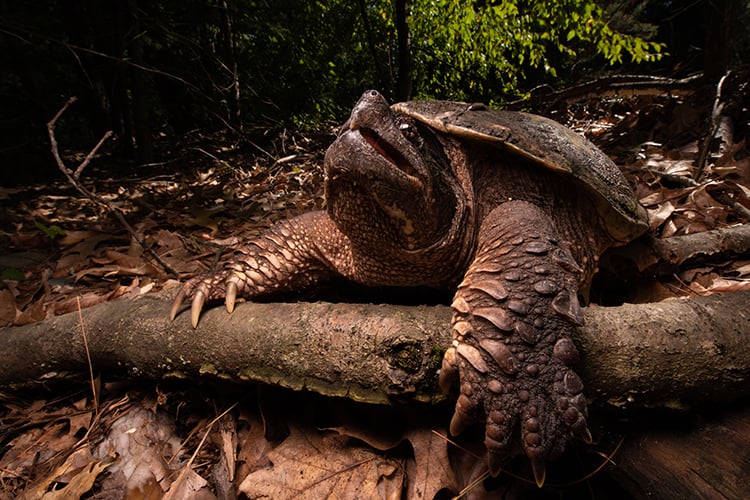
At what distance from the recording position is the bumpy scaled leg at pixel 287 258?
1786 mm

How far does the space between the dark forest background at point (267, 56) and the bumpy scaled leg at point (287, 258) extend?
3.91 metres

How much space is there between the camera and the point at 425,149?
60.0 inches

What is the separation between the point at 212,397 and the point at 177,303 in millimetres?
409

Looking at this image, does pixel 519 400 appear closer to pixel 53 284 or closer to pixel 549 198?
pixel 549 198

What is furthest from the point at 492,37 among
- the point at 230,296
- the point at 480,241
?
the point at 230,296

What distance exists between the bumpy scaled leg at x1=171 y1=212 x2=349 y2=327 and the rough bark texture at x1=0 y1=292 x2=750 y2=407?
372 millimetres

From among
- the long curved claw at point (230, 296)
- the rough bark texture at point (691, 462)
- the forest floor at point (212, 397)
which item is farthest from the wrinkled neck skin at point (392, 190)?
the rough bark texture at point (691, 462)

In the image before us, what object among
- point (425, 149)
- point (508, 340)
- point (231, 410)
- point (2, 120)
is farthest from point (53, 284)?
point (2, 120)

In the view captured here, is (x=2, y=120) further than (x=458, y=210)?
Yes

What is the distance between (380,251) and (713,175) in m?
3.09

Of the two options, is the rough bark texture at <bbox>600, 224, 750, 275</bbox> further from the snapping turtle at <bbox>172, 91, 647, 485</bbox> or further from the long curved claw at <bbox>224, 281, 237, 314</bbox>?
the long curved claw at <bbox>224, 281, 237, 314</bbox>

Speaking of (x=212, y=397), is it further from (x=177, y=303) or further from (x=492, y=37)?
(x=492, y=37)

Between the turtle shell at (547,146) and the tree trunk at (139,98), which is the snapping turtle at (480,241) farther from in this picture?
the tree trunk at (139,98)

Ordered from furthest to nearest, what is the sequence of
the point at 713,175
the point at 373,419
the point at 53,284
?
1. the point at 713,175
2. the point at 53,284
3. the point at 373,419
